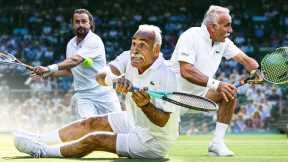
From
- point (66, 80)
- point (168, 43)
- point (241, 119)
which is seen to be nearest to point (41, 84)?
point (66, 80)

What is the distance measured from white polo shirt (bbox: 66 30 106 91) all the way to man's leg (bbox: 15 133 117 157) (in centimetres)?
376

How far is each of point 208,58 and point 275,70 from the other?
52.4 inches

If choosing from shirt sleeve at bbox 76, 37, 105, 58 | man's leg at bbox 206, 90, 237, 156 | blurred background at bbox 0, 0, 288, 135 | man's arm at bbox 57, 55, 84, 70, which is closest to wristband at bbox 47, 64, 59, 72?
man's arm at bbox 57, 55, 84, 70

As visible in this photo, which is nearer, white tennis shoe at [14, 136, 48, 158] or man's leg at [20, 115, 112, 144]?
white tennis shoe at [14, 136, 48, 158]

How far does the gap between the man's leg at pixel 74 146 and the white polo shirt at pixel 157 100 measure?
0.44 meters

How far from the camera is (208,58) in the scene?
1101 centimetres

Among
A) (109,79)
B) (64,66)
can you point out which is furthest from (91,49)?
(109,79)

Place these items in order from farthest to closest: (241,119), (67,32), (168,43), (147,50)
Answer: (67,32), (168,43), (241,119), (147,50)

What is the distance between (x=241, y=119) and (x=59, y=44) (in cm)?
1188

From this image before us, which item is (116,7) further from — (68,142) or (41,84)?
(68,142)

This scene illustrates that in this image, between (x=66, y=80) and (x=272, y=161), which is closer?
(x=272, y=161)

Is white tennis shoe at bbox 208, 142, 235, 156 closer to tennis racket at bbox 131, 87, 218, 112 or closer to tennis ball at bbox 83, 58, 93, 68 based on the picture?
tennis racket at bbox 131, 87, 218, 112

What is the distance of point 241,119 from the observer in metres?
25.0

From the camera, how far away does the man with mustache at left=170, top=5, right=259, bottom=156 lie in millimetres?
10547
